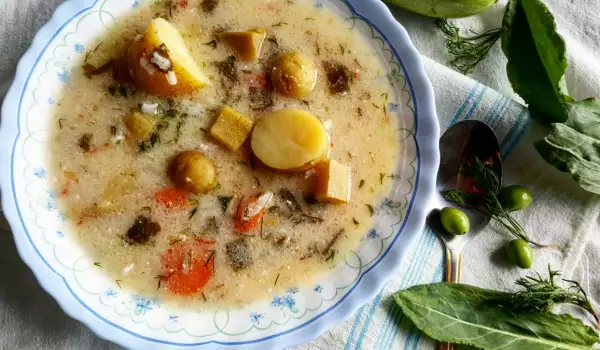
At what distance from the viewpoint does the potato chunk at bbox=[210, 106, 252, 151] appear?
2.74 metres

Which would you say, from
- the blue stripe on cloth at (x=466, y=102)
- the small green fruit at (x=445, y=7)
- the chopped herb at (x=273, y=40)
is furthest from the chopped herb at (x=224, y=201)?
the small green fruit at (x=445, y=7)

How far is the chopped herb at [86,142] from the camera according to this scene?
8.94ft

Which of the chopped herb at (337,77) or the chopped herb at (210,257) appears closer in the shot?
the chopped herb at (210,257)

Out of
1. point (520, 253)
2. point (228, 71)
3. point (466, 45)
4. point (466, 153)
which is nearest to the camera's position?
point (228, 71)

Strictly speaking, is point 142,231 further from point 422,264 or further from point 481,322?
point 481,322

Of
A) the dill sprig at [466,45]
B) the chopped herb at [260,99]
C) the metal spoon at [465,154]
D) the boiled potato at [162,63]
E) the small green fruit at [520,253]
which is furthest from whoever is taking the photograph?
the dill sprig at [466,45]

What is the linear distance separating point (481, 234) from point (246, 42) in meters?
1.60

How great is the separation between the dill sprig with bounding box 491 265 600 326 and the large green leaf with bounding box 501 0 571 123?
868 mm

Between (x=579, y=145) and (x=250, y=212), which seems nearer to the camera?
(x=250, y=212)

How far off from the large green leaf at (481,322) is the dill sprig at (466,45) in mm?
1262

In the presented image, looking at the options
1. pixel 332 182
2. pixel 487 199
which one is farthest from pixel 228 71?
pixel 487 199

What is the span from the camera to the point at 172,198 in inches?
108

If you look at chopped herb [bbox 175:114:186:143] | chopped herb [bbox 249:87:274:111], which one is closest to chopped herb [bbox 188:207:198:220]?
chopped herb [bbox 175:114:186:143]

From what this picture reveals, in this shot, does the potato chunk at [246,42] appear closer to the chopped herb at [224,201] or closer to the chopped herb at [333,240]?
the chopped herb at [224,201]
